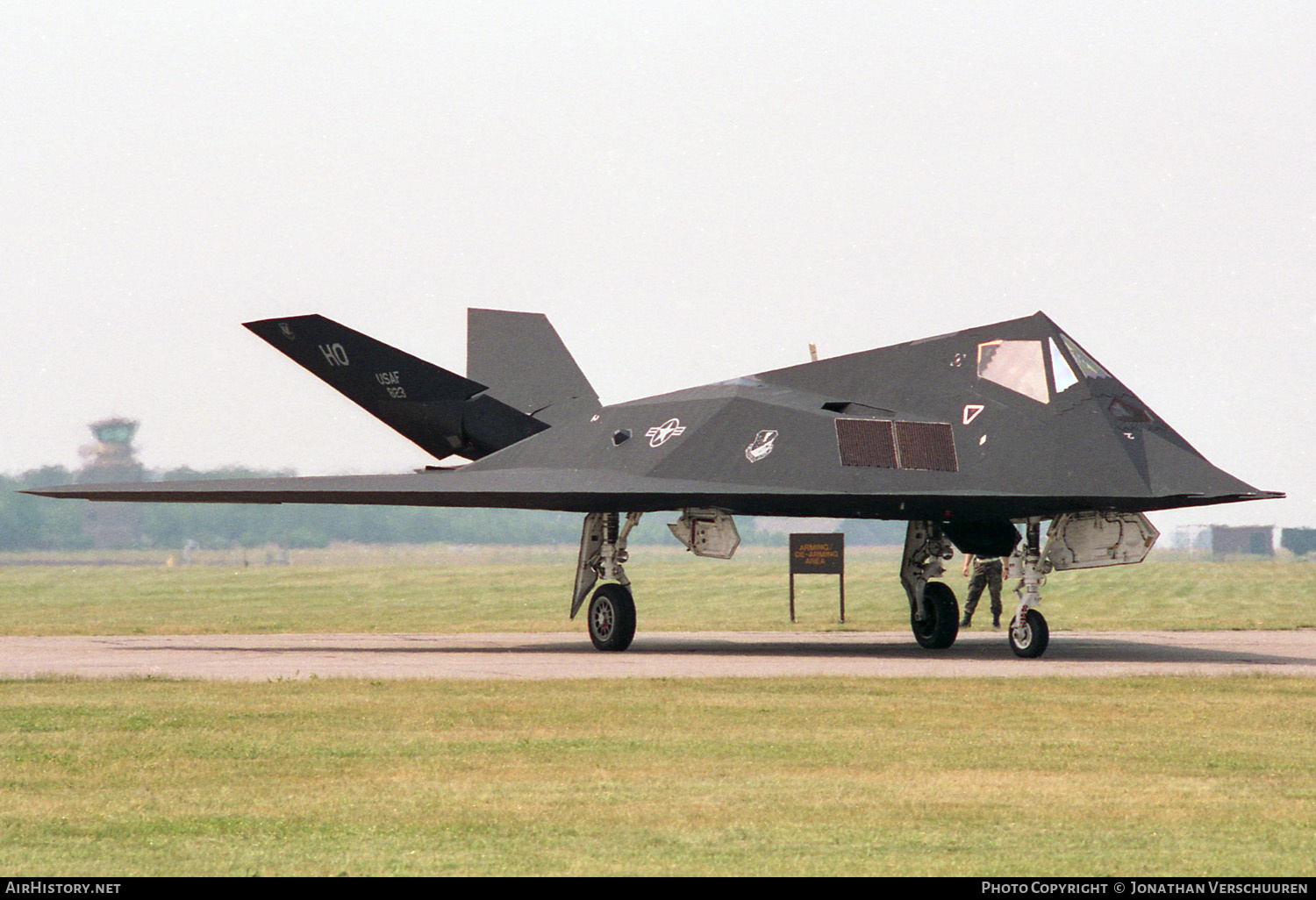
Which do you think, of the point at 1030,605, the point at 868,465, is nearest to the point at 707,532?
the point at 868,465

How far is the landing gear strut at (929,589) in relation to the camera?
19.6 metres

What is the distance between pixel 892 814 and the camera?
7.68 meters

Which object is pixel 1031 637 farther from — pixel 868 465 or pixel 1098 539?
pixel 868 465

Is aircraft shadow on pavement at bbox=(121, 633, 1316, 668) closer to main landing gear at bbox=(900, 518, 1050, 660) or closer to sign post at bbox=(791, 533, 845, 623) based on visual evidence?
main landing gear at bbox=(900, 518, 1050, 660)

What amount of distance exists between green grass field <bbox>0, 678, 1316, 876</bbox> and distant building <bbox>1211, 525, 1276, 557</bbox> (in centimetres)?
13649

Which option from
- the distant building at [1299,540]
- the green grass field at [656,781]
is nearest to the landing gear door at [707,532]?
the green grass field at [656,781]

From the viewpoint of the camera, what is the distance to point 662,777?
28.9 feet

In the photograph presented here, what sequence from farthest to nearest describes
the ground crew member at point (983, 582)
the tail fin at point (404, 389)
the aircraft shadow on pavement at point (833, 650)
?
the ground crew member at point (983, 582) → the tail fin at point (404, 389) → the aircraft shadow on pavement at point (833, 650)

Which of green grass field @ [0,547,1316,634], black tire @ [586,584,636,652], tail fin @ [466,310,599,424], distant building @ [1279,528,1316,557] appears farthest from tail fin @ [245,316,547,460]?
distant building @ [1279,528,1316,557]

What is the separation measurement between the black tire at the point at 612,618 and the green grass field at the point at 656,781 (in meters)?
5.46

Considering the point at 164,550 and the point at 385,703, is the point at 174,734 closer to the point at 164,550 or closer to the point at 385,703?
the point at 385,703

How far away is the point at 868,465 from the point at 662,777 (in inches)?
359

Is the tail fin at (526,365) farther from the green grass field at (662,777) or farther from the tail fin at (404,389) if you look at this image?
the green grass field at (662,777)
